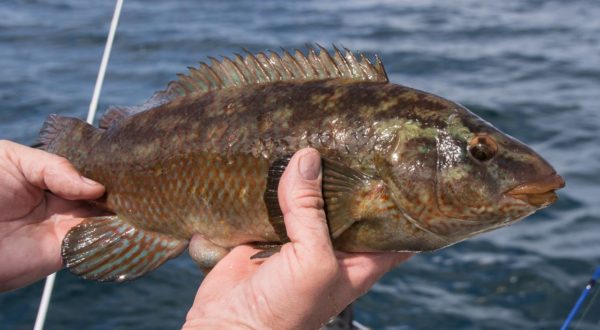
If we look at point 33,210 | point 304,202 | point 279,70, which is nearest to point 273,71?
point 279,70

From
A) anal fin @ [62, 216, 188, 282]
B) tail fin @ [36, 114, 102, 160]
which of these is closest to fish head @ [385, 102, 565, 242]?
anal fin @ [62, 216, 188, 282]

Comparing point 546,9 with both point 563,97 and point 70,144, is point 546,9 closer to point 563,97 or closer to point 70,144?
point 563,97

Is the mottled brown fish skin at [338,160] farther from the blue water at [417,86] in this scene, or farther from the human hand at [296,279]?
the blue water at [417,86]

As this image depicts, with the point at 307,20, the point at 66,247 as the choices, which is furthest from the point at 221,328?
the point at 307,20

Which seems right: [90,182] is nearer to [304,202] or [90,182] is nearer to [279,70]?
[279,70]

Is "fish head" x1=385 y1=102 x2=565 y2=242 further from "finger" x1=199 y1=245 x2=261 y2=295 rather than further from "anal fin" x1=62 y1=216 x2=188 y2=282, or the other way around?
"anal fin" x1=62 y1=216 x2=188 y2=282

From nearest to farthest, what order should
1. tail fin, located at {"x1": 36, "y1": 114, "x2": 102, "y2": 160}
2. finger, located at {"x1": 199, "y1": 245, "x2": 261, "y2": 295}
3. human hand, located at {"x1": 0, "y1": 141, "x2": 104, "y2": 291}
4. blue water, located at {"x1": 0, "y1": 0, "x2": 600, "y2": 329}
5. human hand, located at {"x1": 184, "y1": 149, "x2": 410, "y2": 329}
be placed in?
human hand, located at {"x1": 184, "y1": 149, "x2": 410, "y2": 329} < finger, located at {"x1": 199, "y1": 245, "x2": 261, "y2": 295} < human hand, located at {"x1": 0, "y1": 141, "x2": 104, "y2": 291} < tail fin, located at {"x1": 36, "y1": 114, "x2": 102, "y2": 160} < blue water, located at {"x1": 0, "y1": 0, "x2": 600, "y2": 329}

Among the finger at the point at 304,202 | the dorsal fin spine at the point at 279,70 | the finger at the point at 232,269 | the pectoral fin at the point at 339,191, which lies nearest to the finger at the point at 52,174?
the dorsal fin spine at the point at 279,70
